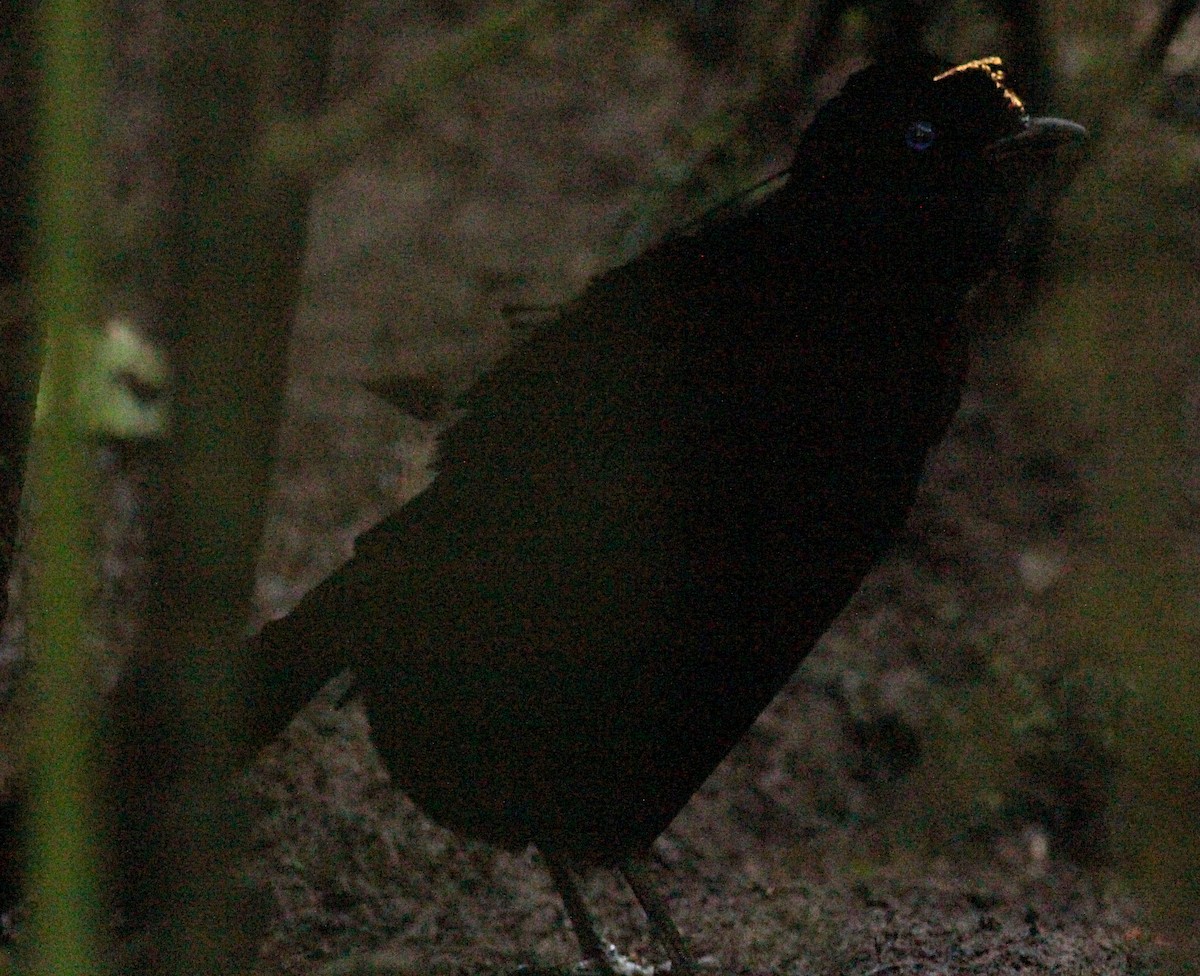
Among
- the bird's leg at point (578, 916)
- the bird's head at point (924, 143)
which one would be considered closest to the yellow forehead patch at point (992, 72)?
the bird's head at point (924, 143)

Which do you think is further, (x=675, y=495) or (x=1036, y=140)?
(x=1036, y=140)

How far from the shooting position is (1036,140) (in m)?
3.41

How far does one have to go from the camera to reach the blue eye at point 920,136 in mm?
3363

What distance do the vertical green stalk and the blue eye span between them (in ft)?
8.16

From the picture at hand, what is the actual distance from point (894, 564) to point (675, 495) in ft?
8.80

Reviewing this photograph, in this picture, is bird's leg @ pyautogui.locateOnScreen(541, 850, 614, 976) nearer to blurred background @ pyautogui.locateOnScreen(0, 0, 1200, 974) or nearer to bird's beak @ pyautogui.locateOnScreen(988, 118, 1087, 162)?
blurred background @ pyautogui.locateOnScreen(0, 0, 1200, 974)

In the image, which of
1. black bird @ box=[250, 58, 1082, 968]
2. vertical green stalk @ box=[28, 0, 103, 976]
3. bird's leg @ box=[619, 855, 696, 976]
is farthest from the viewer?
bird's leg @ box=[619, 855, 696, 976]

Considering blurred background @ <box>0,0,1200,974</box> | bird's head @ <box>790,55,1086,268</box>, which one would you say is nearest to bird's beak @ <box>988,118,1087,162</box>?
bird's head @ <box>790,55,1086,268</box>

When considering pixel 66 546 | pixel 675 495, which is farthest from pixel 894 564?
pixel 66 546

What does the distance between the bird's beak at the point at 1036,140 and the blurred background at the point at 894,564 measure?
402 millimetres

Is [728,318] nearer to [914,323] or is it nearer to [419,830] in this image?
[914,323]

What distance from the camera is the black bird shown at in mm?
3156

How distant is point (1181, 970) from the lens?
178cm

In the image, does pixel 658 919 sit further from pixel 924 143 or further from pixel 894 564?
pixel 894 564
